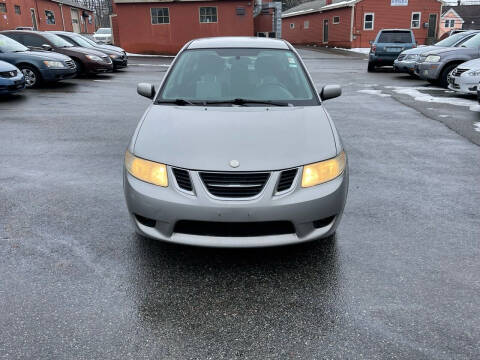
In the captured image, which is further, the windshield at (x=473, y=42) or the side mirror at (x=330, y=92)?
the windshield at (x=473, y=42)

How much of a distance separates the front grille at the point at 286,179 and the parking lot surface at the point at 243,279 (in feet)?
2.34

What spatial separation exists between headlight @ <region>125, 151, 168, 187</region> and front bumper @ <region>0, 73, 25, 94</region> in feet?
29.2

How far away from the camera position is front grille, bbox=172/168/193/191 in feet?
9.99

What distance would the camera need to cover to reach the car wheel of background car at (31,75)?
1281cm

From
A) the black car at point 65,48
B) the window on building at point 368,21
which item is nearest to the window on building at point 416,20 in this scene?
the window on building at point 368,21

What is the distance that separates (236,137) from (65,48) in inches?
574

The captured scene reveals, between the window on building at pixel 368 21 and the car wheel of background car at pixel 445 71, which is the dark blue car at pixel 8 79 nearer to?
the car wheel of background car at pixel 445 71

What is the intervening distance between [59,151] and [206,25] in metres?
23.9

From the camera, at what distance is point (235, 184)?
299 cm

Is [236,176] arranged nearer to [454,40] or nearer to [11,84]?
[11,84]

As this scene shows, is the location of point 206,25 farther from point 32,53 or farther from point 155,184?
point 155,184

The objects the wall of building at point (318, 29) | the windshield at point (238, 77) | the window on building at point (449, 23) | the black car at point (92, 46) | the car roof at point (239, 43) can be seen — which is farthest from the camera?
the window on building at point (449, 23)

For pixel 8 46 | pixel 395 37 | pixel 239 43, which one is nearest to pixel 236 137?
pixel 239 43

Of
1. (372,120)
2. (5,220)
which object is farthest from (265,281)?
(372,120)
